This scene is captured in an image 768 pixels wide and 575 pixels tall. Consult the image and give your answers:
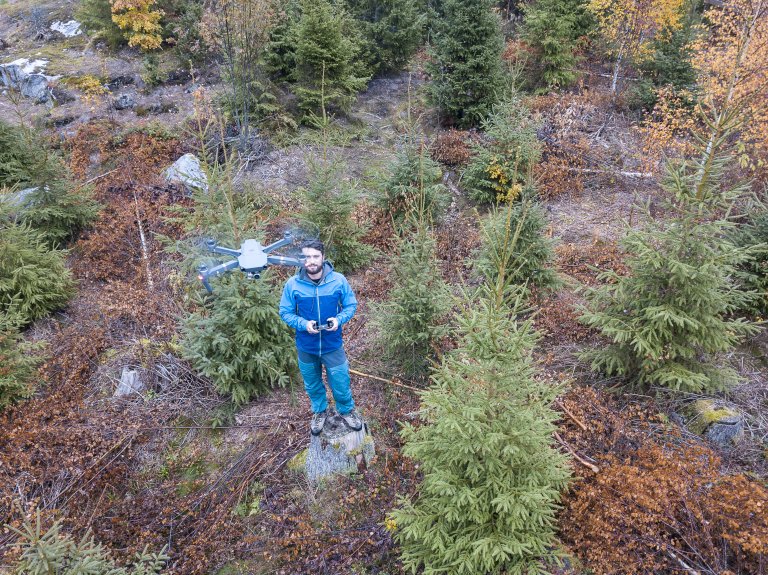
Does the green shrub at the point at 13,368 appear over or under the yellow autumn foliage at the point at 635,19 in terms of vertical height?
under

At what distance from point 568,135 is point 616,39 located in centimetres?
487

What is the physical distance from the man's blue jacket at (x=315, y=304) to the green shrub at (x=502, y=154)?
575 cm

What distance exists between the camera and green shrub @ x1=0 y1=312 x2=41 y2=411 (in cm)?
629

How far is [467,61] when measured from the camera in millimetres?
12477

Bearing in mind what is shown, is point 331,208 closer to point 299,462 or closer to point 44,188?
point 299,462

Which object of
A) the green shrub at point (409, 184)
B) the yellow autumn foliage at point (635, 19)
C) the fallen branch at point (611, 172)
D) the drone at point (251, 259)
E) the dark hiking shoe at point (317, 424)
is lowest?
the dark hiking shoe at point (317, 424)

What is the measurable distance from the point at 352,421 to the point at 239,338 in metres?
1.94

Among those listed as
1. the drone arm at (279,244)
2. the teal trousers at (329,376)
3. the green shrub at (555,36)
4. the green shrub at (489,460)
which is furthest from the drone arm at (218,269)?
the green shrub at (555,36)

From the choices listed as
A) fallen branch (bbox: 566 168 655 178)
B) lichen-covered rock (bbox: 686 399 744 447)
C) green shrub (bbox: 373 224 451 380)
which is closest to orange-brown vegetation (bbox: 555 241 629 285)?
lichen-covered rock (bbox: 686 399 744 447)

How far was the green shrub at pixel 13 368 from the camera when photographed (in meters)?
6.29

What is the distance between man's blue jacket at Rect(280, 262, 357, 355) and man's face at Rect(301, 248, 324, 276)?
0.36 ft

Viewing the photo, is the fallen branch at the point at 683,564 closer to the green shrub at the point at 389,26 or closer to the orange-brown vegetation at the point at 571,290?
the orange-brown vegetation at the point at 571,290

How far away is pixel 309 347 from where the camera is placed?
4844 millimetres

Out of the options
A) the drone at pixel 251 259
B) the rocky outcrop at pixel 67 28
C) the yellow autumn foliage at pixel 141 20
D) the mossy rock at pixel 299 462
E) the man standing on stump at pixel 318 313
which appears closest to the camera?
the man standing on stump at pixel 318 313
